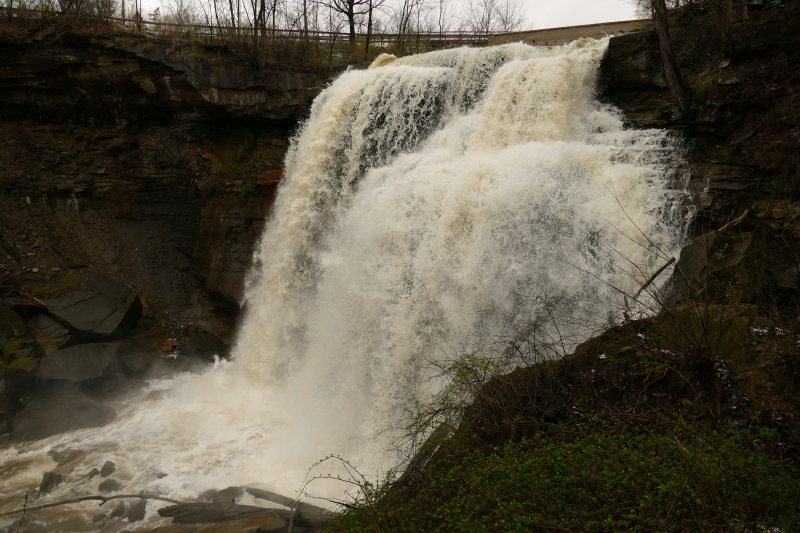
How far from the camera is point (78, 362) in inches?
407

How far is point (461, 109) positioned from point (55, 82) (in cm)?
1082

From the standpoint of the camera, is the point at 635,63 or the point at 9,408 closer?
the point at 635,63

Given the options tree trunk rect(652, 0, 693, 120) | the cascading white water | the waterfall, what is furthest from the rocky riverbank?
the waterfall

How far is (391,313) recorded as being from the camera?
750 cm

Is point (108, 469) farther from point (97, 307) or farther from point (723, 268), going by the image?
point (723, 268)

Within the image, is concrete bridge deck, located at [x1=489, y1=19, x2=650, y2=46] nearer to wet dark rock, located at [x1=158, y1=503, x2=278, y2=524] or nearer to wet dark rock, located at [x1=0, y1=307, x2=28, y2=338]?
wet dark rock, located at [x1=158, y1=503, x2=278, y2=524]

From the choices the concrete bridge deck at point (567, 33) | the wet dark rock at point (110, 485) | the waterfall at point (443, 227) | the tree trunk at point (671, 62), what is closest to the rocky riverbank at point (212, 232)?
the wet dark rock at point (110, 485)

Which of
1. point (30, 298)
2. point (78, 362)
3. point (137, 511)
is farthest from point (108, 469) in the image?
point (30, 298)

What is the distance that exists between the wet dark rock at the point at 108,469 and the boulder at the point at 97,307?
14.3ft

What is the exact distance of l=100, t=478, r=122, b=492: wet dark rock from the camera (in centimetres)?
725

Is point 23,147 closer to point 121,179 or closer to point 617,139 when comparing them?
point 121,179

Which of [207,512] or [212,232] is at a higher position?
[212,232]

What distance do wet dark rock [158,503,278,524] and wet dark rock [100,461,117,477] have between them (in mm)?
1616

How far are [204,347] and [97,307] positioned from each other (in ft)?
8.86
